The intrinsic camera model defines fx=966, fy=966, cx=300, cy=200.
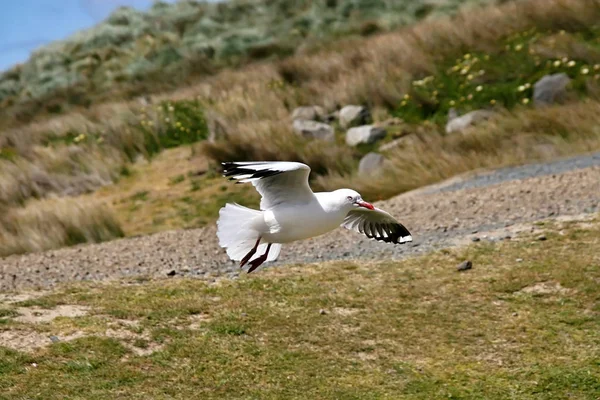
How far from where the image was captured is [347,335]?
6.89 metres

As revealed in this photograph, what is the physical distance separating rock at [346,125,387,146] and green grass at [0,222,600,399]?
7383mm

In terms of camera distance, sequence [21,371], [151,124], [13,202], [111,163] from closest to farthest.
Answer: [21,371] < [13,202] < [111,163] < [151,124]

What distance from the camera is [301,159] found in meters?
14.9

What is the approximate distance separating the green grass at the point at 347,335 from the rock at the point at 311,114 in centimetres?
925

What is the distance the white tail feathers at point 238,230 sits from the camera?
266 inches

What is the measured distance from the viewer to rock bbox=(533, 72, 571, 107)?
50.4 ft

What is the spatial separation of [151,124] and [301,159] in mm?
4272

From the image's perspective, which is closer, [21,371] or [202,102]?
[21,371]

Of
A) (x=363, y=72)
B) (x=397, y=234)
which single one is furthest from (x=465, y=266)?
(x=363, y=72)

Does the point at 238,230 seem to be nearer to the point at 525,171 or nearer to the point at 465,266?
the point at 465,266

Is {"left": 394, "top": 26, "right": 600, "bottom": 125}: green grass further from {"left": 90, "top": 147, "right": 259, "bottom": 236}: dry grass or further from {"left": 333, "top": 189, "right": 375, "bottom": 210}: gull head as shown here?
{"left": 333, "top": 189, "right": 375, "bottom": 210}: gull head

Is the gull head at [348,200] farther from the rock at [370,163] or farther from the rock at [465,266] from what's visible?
the rock at [370,163]

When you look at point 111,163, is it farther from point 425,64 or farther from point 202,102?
point 425,64

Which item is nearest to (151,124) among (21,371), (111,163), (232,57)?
(111,163)
